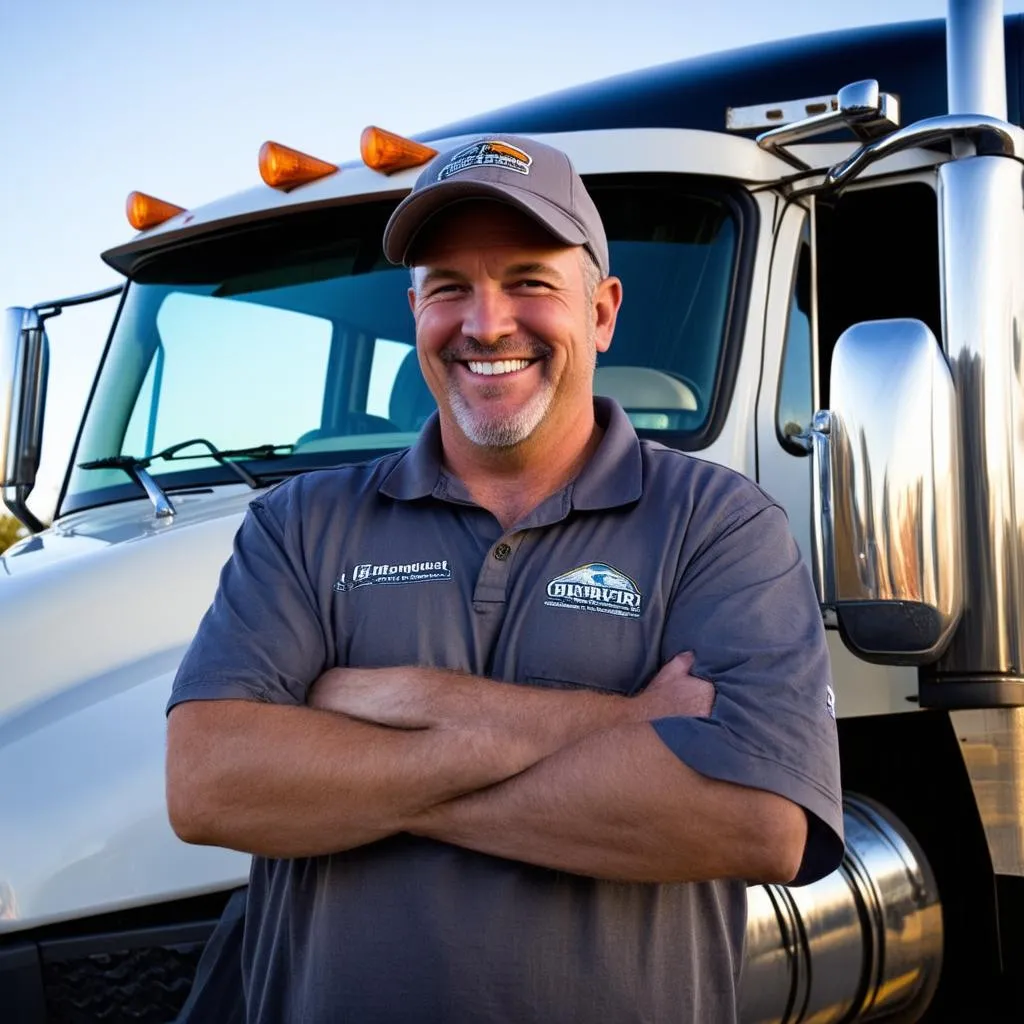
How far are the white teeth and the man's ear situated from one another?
21 centimetres

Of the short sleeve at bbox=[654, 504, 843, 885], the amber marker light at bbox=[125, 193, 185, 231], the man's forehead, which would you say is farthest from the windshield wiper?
the short sleeve at bbox=[654, 504, 843, 885]

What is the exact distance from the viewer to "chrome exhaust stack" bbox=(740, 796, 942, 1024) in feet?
10.3

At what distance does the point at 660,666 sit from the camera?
231 cm

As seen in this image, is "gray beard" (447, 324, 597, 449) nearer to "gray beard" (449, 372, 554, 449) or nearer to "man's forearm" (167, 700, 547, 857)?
"gray beard" (449, 372, 554, 449)

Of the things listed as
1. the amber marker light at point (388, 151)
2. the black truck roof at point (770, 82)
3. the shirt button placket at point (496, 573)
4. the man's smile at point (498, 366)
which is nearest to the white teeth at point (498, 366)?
the man's smile at point (498, 366)

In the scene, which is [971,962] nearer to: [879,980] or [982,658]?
[879,980]

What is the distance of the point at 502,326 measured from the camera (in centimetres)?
253

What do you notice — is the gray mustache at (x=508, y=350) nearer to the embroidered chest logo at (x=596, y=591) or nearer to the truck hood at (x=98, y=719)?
the embroidered chest logo at (x=596, y=591)

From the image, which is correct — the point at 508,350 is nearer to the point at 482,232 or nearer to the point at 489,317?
the point at 489,317

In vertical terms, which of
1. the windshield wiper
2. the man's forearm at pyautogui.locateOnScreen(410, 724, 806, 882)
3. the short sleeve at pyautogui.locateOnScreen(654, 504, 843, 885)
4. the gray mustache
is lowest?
the man's forearm at pyautogui.locateOnScreen(410, 724, 806, 882)

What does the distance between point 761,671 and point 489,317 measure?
75 cm

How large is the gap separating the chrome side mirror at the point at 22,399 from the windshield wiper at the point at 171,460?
454 mm

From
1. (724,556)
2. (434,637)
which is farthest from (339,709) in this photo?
(724,556)

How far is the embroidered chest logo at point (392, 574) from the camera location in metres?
2.38
